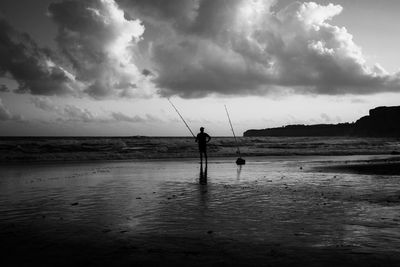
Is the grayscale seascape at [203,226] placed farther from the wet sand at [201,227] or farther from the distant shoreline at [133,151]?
the distant shoreline at [133,151]

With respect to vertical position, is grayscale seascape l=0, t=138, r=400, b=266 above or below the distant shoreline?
below

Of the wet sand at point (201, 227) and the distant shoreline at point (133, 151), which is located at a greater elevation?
the distant shoreline at point (133, 151)

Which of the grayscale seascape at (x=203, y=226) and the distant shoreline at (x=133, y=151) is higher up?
the distant shoreline at (x=133, y=151)

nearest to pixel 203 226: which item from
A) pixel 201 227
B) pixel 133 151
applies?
pixel 201 227

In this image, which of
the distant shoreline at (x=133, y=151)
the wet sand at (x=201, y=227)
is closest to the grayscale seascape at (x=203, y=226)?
the wet sand at (x=201, y=227)

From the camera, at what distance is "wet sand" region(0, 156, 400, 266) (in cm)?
501

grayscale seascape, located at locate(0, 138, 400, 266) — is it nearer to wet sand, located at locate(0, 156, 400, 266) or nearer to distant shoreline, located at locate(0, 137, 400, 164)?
wet sand, located at locate(0, 156, 400, 266)

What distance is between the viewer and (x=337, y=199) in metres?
9.78

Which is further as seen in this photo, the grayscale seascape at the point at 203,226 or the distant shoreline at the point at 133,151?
the distant shoreline at the point at 133,151

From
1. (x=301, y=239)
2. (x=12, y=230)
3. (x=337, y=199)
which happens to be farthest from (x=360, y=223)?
(x=12, y=230)

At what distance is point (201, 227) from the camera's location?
671cm

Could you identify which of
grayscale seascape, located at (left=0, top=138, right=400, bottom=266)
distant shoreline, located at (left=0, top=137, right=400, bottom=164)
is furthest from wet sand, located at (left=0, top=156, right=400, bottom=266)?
distant shoreline, located at (left=0, top=137, right=400, bottom=164)

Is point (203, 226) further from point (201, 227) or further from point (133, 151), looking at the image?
point (133, 151)

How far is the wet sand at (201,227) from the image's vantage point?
501 centimetres
